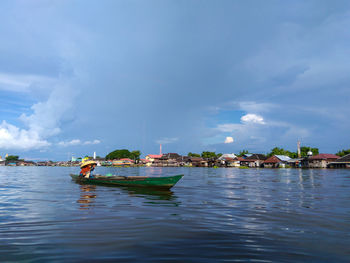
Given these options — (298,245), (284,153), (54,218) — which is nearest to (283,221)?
(298,245)

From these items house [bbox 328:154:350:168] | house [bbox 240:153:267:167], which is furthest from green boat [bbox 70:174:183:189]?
house [bbox 240:153:267:167]

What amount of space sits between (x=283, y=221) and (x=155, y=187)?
9.10 metres

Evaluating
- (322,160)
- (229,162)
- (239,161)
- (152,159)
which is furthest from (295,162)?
(152,159)

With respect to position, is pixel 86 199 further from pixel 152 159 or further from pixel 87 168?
pixel 152 159

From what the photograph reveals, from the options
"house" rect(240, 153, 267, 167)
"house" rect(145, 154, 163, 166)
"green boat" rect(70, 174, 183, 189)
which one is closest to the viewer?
"green boat" rect(70, 174, 183, 189)

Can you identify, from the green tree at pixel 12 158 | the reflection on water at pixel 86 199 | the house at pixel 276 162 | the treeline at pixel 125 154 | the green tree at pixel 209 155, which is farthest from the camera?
the green tree at pixel 12 158

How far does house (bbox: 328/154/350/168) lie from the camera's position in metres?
64.4

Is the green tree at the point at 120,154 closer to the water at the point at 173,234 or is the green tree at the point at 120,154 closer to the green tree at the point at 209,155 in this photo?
the green tree at the point at 209,155

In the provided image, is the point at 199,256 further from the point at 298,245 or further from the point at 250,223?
the point at 250,223

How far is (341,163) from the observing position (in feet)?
219

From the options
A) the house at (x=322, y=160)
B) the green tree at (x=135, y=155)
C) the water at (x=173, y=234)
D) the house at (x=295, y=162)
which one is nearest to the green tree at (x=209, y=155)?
the house at (x=295, y=162)

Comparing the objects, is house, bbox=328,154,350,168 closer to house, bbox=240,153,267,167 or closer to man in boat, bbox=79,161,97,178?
house, bbox=240,153,267,167

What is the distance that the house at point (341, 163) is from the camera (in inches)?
2537

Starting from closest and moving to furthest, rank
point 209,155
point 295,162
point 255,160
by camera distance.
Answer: point 295,162 → point 255,160 → point 209,155
